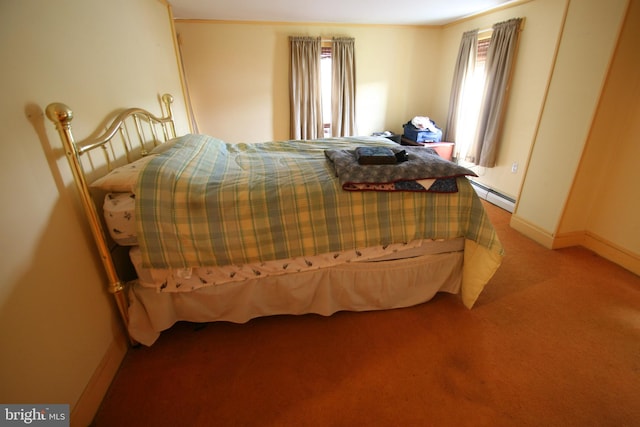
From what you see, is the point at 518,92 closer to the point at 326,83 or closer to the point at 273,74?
the point at 326,83

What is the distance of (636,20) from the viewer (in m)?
1.79

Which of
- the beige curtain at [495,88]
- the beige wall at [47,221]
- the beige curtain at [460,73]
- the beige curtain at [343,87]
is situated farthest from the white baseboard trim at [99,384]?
the beige curtain at [460,73]

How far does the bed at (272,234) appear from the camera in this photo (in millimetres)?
1294

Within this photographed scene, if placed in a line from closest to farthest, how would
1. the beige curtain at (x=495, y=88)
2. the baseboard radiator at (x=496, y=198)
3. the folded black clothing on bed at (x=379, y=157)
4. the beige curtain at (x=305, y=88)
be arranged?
the folded black clothing on bed at (x=379, y=157) < the beige curtain at (x=495, y=88) < the baseboard radiator at (x=496, y=198) < the beige curtain at (x=305, y=88)

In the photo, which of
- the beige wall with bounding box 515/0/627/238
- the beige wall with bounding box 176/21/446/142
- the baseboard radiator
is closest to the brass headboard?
the beige wall with bounding box 176/21/446/142

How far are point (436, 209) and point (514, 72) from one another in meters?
2.59

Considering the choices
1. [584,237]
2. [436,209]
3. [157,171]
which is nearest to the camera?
[157,171]

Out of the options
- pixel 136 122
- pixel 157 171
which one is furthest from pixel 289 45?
pixel 157 171

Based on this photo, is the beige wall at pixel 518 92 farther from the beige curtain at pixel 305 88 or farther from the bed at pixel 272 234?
the bed at pixel 272 234

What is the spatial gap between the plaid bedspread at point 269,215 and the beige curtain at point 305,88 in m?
2.67

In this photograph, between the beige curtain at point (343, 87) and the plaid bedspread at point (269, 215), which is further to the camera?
the beige curtain at point (343, 87)

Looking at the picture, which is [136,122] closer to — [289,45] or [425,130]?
[289,45]
